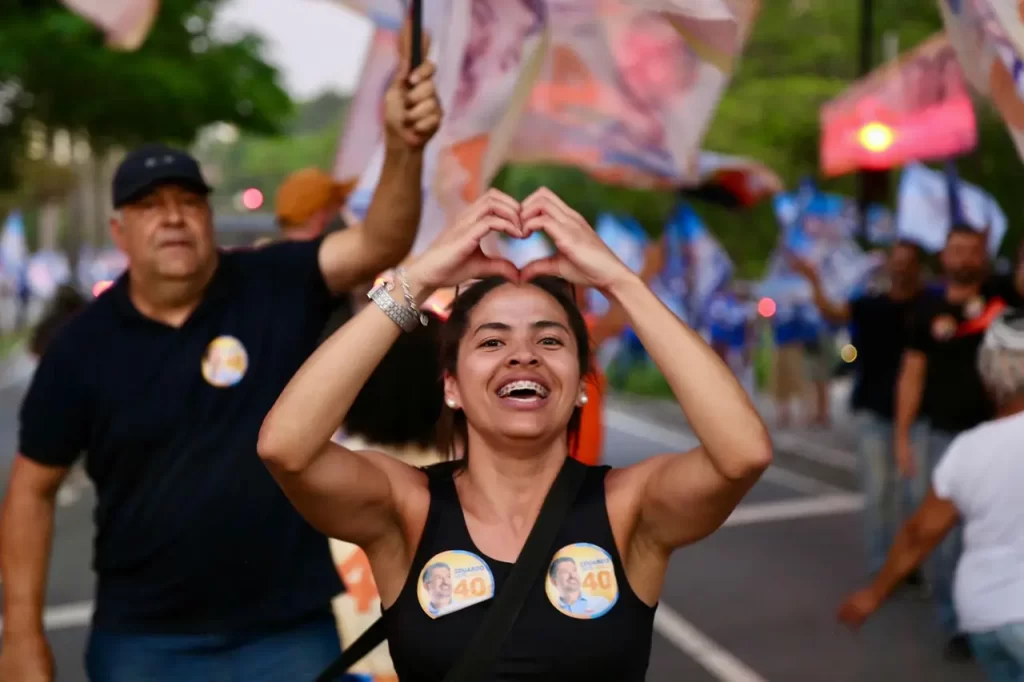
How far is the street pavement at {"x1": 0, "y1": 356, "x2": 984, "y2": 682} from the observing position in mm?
5664

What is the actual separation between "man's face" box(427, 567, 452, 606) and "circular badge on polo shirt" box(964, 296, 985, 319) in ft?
14.7

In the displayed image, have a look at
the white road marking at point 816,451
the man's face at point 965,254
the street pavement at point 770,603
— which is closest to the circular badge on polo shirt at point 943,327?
the man's face at point 965,254

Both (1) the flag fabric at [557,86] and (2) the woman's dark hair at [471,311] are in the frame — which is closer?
(2) the woman's dark hair at [471,311]

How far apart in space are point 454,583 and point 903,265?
17.3 feet

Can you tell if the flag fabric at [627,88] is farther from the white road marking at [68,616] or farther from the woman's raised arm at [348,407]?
the white road marking at [68,616]

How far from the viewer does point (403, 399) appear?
3045 mm

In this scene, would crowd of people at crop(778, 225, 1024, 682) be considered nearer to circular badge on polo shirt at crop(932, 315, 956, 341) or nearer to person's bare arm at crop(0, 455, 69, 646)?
circular badge on polo shirt at crop(932, 315, 956, 341)

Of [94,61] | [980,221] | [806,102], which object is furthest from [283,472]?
[806,102]

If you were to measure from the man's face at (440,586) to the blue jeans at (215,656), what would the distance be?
932mm

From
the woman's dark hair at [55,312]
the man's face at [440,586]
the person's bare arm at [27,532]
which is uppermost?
the man's face at [440,586]

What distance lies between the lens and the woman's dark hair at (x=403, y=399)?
304 cm

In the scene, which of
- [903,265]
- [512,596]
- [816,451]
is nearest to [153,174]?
[512,596]

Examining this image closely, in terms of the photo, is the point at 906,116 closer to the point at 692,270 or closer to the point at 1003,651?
the point at 692,270

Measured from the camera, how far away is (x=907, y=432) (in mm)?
6582
